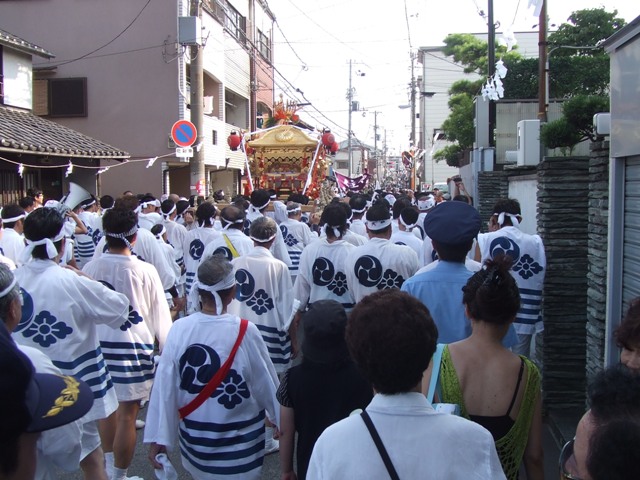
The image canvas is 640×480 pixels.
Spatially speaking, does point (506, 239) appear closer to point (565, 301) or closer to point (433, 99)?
point (565, 301)

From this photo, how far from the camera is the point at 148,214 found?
9.78 metres

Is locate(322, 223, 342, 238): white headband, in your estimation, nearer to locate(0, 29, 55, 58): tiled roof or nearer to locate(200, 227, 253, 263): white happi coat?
locate(200, 227, 253, 263): white happi coat

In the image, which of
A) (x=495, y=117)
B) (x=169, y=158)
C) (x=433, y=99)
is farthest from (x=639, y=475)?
(x=433, y=99)

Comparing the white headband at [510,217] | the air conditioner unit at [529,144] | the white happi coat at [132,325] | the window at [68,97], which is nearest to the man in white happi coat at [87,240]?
the white happi coat at [132,325]

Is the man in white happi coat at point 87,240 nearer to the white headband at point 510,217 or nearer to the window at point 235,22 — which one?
the white headband at point 510,217

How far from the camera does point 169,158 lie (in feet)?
72.7

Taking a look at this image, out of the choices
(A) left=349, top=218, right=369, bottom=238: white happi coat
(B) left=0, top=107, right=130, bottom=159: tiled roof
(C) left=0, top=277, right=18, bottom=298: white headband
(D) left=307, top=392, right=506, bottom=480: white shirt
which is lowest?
(D) left=307, top=392, right=506, bottom=480: white shirt

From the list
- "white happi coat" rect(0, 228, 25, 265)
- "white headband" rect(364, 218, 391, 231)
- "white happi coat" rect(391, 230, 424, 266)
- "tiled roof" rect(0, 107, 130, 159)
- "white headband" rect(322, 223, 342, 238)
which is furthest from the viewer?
"tiled roof" rect(0, 107, 130, 159)

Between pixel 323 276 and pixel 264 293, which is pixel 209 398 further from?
pixel 323 276

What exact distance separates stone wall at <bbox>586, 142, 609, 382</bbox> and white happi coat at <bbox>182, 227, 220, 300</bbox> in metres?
4.80

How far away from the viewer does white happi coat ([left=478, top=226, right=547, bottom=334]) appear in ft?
19.8

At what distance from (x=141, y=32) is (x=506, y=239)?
19.4m

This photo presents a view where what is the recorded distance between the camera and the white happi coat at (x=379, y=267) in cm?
555

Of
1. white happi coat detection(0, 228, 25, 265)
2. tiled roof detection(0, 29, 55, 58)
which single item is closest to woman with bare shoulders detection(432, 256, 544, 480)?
white happi coat detection(0, 228, 25, 265)
